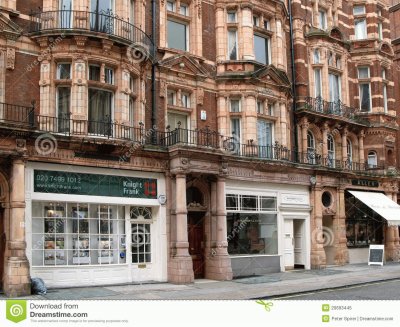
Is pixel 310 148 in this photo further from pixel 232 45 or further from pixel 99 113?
pixel 99 113

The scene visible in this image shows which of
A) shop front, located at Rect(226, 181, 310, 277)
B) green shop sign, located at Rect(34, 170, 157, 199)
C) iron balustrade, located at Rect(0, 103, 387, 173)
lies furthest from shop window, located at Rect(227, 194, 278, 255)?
green shop sign, located at Rect(34, 170, 157, 199)

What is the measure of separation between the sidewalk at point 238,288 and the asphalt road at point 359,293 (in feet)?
1.19

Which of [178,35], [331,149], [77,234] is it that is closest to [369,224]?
[331,149]

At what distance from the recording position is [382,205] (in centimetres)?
2900

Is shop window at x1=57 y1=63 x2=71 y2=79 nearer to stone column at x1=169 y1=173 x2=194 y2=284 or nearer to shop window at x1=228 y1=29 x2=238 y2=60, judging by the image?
stone column at x1=169 y1=173 x2=194 y2=284

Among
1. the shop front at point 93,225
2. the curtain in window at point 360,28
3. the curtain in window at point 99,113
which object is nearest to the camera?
the shop front at point 93,225

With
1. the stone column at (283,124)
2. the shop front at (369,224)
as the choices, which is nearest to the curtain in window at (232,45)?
the stone column at (283,124)

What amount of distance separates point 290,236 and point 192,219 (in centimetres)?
598

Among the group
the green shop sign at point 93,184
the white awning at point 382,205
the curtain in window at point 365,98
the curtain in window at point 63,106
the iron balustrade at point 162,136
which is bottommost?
the white awning at point 382,205

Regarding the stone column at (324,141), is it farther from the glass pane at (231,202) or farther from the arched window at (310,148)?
the glass pane at (231,202)

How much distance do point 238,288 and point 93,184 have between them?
635cm

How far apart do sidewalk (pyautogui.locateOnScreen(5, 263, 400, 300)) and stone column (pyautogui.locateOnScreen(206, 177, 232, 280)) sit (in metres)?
0.55

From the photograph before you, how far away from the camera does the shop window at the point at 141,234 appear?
20.4 metres

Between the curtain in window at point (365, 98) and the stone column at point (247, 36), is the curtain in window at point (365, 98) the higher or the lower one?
the lower one
